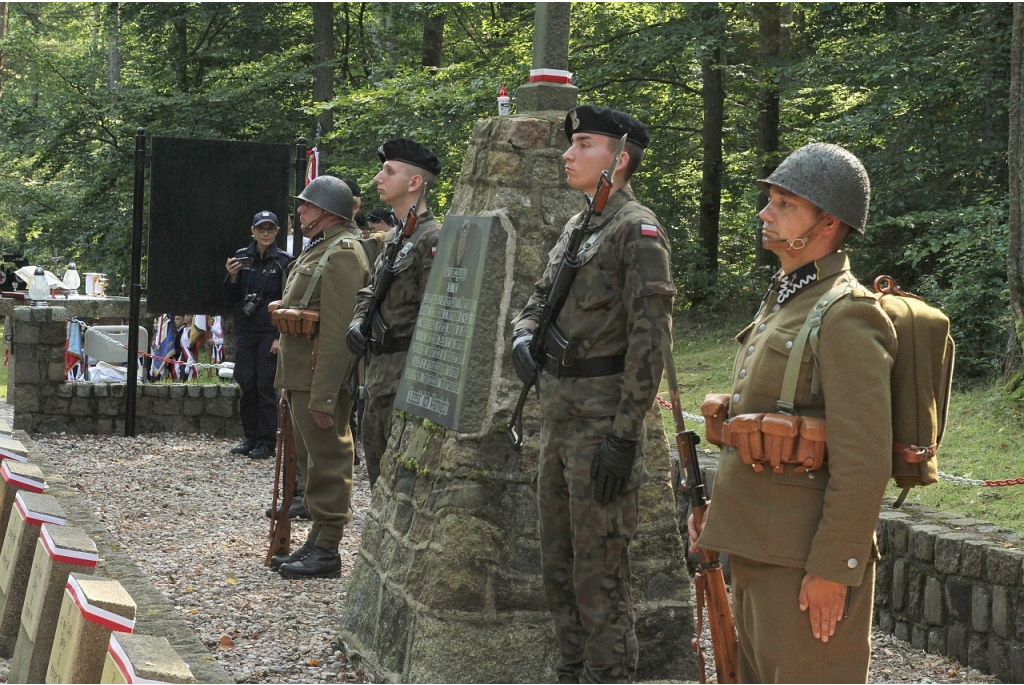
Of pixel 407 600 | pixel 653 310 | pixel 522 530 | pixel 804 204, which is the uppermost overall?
pixel 804 204

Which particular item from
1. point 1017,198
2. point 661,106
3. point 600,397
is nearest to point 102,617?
point 600,397

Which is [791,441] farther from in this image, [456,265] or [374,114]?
[374,114]

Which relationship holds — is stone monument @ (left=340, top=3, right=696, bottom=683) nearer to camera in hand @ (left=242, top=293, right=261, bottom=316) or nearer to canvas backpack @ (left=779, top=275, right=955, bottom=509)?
canvas backpack @ (left=779, top=275, right=955, bottom=509)

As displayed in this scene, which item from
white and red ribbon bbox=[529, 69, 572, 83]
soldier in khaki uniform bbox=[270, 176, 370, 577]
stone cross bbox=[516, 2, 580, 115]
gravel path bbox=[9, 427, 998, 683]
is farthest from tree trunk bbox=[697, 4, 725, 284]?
white and red ribbon bbox=[529, 69, 572, 83]

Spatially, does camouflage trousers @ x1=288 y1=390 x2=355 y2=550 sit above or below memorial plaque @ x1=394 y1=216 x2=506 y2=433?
below

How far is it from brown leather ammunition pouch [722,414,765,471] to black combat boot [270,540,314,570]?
4.24 metres

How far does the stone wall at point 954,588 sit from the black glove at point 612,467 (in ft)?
6.86

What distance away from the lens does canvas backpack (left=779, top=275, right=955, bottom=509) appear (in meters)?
3.00

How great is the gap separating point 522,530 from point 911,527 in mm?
2014

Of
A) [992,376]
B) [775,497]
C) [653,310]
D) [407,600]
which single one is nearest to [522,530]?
[407,600]

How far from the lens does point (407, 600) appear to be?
4.89 metres

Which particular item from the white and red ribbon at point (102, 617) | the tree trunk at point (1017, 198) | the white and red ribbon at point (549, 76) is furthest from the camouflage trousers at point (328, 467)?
the tree trunk at point (1017, 198)

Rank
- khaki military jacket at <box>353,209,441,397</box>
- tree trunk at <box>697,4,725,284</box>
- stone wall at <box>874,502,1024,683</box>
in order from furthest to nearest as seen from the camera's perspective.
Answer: tree trunk at <box>697,4,725,284</box>
khaki military jacket at <box>353,209,441,397</box>
stone wall at <box>874,502,1024,683</box>

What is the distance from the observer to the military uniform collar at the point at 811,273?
10.3 feet
